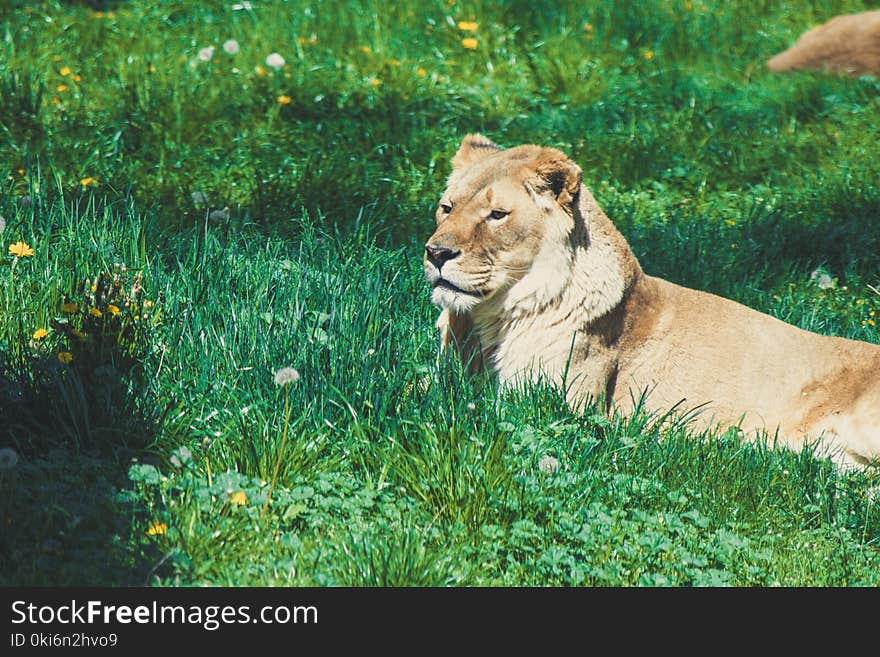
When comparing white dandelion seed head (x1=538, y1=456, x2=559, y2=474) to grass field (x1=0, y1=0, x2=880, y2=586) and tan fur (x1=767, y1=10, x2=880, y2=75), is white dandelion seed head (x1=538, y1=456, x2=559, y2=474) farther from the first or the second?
tan fur (x1=767, y1=10, x2=880, y2=75)

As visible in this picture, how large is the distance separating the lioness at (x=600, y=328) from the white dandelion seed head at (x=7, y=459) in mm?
1748

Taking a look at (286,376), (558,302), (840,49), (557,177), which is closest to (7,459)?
(286,376)

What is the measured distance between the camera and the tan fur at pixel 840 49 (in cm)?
931

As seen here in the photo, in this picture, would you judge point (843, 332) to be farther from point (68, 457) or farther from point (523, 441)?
point (68, 457)

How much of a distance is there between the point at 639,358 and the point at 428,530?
1644 mm

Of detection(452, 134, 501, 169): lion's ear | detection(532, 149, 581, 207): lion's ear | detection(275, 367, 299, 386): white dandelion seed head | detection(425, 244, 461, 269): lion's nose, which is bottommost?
detection(275, 367, 299, 386): white dandelion seed head

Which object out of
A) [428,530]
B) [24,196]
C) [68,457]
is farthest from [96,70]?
[428,530]

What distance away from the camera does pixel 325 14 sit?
9195 mm

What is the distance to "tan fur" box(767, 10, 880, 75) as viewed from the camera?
9312 mm

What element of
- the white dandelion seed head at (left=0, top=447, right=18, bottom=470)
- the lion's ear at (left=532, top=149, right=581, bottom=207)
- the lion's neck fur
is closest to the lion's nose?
the lion's neck fur

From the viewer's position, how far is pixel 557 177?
15.9 ft

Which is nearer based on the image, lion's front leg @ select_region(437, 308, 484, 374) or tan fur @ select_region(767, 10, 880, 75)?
lion's front leg @ select_region(437, 308, 484, 374)

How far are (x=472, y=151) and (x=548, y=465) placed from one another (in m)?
1.71

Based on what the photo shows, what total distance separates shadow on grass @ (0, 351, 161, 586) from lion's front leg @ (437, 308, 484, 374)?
4.65ft
